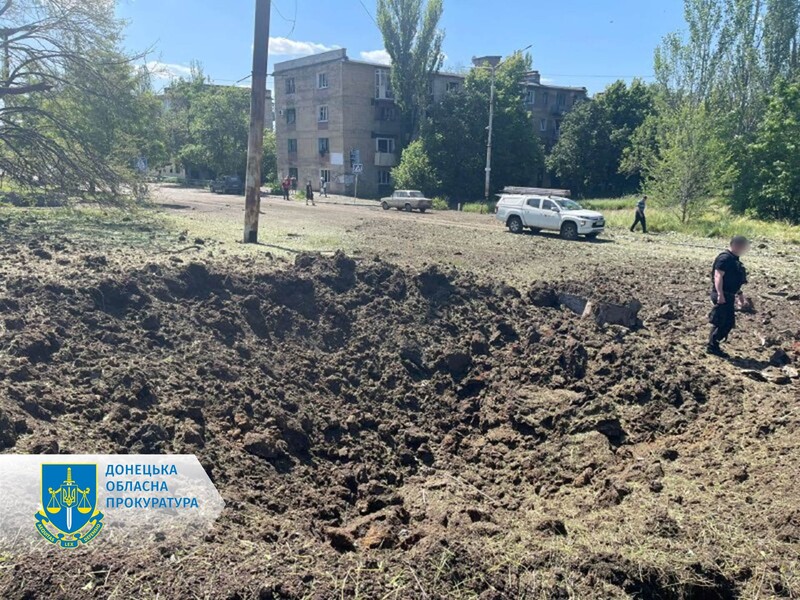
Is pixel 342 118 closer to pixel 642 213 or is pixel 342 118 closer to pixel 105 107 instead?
pixel 642 213

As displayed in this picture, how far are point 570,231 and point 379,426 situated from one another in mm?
16541

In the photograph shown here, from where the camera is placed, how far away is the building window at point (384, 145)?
50125mm

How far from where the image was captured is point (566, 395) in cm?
759

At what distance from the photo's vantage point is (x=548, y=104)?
56938mm

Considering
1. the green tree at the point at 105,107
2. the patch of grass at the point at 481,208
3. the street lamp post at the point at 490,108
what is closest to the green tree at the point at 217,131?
the street lamp post at the point at 490,108

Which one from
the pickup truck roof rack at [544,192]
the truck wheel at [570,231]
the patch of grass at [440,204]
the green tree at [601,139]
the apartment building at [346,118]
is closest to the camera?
the truck wheel at [570,231]

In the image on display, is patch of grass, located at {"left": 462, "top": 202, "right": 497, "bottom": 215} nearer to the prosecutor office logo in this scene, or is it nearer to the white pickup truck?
the white pickup truck

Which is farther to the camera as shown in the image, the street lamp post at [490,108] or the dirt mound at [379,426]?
the street lamp post at [490,108]

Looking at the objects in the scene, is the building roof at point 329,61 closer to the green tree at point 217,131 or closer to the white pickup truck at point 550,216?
the green tree at point 217,131

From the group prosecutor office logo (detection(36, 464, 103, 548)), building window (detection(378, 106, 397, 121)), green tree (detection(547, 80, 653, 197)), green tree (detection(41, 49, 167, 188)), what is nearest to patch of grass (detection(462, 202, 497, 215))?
green tree (detection(547, 80, 653, 197))

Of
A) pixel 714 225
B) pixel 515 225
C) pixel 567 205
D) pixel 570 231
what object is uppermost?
pixel 567 205

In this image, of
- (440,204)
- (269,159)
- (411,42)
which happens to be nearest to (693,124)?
(440,204)

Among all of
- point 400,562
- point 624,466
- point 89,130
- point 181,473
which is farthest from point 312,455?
point 89,130

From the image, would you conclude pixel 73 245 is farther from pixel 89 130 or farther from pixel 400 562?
pixel 400 562
